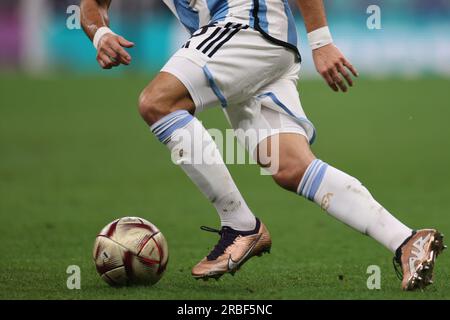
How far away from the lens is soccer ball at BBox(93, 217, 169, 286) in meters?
5.29

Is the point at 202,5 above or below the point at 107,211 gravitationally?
above

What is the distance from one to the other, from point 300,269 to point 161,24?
66.7 ft

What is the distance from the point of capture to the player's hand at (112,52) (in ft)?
16.7

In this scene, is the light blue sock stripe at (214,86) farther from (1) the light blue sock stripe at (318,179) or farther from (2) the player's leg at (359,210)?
(1) the light blue sock stripe at (318,179)

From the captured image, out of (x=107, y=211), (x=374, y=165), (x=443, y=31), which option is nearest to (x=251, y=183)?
(x=374, y=165)

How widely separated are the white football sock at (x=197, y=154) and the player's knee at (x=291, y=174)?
29 centimetres

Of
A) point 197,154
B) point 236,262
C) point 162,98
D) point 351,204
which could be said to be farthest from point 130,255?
point 351,204

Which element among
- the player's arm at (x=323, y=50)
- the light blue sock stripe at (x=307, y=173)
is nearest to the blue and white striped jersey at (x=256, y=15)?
the player's arm at (x=323, y=50)

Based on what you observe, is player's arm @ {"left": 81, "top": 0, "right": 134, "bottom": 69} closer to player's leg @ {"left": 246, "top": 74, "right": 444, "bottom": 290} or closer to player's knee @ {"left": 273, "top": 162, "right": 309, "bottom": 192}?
player's leg @ {"left": 246, "top": 74, "right": 444, "bottom": 290}

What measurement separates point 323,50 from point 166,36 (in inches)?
817

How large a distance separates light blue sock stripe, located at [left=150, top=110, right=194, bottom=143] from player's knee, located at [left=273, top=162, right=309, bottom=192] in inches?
20.2

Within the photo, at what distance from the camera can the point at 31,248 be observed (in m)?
6.82

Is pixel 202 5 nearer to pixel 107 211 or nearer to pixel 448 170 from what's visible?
pixel 107 211

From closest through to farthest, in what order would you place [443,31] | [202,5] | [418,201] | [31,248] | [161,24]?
[202,5] → [31,248] → [418,201] → [443,31] → [161,24]
